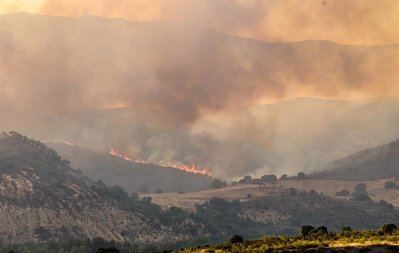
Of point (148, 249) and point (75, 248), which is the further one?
point (148, 249)

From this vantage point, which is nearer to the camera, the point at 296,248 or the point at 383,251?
the point at 383,251

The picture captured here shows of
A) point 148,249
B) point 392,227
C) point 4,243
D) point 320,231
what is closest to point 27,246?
point 4,243

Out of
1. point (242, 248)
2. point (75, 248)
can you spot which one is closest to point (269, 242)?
point (242, 248)

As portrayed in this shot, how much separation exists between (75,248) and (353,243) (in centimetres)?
13722

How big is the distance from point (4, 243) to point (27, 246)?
8015 millimetres

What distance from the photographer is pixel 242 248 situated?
67.4 metres

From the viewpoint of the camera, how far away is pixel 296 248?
59812 mm

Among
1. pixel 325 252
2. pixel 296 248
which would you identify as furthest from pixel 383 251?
pixel 296 248

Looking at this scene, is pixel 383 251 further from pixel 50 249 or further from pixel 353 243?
pixel 50 249

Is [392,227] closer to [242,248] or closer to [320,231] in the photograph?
[320,231]

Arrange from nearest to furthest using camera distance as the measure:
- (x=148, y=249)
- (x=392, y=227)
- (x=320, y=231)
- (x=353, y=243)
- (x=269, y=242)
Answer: (x=353, y=243)
(x=269, y=242)
(x=392, y=227)
(x=320, y=231)
(x=148, y=249)

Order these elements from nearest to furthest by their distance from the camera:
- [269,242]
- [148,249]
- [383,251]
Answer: [383,251] → [269,242] → [148,249]

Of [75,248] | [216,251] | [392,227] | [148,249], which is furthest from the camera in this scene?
[148,249]

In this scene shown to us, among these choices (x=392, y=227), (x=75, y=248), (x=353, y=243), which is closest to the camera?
(x=353, y=243)
